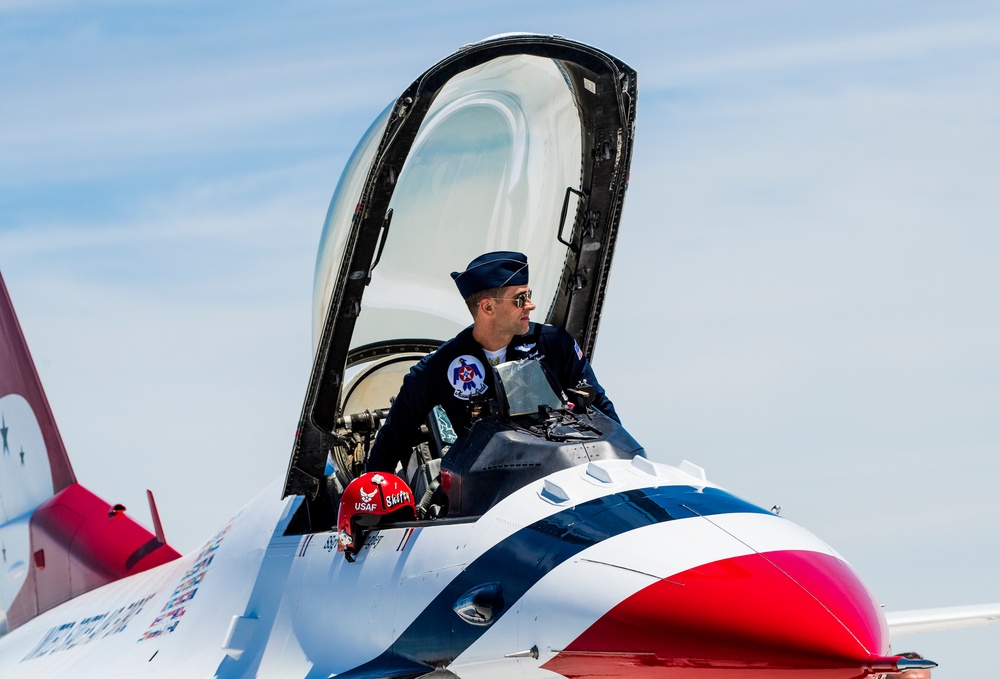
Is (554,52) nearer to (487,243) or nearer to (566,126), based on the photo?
(566,126)

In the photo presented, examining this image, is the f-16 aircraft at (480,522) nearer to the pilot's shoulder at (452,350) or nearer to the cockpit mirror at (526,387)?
the cockpit mirror at (526,387)

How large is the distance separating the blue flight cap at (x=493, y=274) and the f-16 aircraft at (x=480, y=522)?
68 cm

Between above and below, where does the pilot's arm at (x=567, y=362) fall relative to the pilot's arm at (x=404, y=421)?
above

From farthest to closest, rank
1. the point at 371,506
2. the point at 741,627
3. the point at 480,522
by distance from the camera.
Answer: the point at 371,506
the point at 480,522
the point at 741,627

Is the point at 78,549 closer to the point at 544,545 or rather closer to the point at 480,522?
the point at 480,522

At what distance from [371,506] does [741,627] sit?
2484 mm

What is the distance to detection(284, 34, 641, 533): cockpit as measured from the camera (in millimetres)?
6711

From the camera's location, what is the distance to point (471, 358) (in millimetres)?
7586

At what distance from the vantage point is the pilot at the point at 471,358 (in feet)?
24.8

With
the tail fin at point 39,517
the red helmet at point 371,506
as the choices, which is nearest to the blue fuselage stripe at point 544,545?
the red helmet at point 371,506

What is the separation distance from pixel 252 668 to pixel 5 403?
688 cm

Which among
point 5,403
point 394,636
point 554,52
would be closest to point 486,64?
point 554,52

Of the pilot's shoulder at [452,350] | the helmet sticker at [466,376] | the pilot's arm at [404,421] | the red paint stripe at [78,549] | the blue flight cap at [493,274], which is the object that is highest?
the blue flight cap at [493,274]

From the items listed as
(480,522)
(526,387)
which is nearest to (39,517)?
(526,387)
